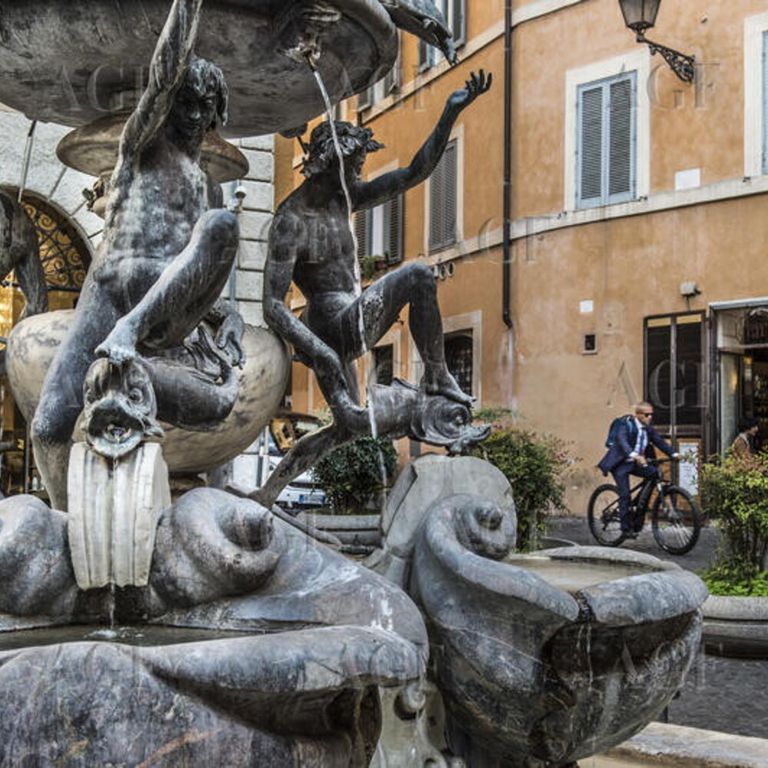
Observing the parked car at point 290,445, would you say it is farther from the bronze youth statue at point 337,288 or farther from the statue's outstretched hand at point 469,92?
the bronze youth statue at point 337,288

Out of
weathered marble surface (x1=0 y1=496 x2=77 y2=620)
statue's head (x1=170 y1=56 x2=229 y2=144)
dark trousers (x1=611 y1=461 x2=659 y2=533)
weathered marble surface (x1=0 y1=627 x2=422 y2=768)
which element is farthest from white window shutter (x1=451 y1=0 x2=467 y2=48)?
weathered marble surface (x1=0 y1=627 x2=422 y2=768)

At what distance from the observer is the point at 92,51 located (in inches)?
137

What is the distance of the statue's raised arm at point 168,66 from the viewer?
9.75 feet

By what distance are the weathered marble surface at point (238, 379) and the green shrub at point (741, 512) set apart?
159 inches

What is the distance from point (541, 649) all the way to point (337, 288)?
5.25 ft

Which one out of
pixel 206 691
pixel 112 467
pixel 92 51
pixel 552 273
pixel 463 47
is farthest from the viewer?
pixel 463 47

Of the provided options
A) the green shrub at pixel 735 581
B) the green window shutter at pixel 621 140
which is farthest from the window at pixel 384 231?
the green shrub at pixel 735 581

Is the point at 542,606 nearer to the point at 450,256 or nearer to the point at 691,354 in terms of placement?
the point at 691,354

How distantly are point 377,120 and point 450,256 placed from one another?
2.60 meters

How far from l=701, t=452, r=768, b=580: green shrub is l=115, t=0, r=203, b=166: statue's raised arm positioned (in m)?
4.88

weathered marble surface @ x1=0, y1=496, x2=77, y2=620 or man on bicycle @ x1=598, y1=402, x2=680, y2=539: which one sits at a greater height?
weathered marble surface @ x1=0, y1=496, x2=77, y2=620

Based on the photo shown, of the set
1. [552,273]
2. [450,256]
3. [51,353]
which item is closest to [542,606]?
[51,353]

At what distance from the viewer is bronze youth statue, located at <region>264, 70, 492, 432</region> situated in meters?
3.73

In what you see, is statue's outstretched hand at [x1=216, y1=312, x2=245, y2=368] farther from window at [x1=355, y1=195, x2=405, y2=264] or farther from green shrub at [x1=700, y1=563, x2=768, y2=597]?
window at [x1=355, y1=195, x2=405, y2=264]
